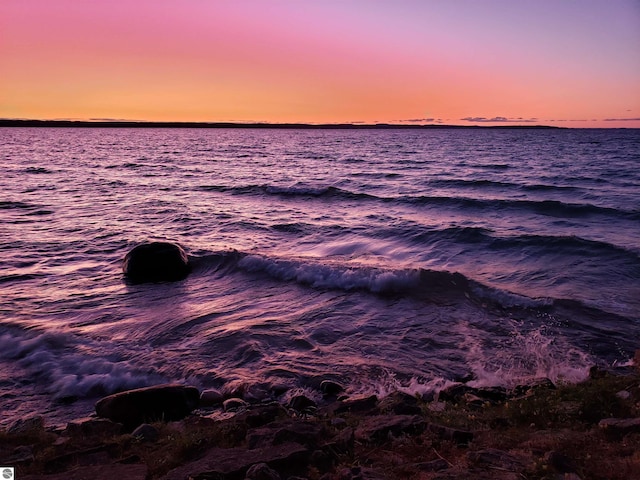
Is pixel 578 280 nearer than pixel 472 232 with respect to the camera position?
Yes

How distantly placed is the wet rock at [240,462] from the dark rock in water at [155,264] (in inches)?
378

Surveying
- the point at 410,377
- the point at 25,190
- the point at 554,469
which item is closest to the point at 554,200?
the point at 410,377

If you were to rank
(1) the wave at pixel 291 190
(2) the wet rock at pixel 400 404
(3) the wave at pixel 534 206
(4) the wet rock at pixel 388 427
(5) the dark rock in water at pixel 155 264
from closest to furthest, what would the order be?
(4) the wet rock at pixel 388 427
(2) the wet rock at pixel 400 404
(5) the dark rock in water at pixel 155 264
(3) the wave at pixel 534 206
(1) the wave at pixel 291 190

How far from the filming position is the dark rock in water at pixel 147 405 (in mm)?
6480

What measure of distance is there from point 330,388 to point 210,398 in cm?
189

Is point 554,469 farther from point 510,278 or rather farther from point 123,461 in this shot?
point 510,278

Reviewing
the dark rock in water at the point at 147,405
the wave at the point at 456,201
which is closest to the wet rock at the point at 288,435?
the dark rock in water at the point at 147,405

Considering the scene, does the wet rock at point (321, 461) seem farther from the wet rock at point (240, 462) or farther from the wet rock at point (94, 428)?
the wet rock at point (94, 428)

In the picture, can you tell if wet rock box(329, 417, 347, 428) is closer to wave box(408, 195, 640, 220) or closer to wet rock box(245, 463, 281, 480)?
wet rock box(245, 463, 281, 480)

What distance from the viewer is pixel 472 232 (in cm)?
1927

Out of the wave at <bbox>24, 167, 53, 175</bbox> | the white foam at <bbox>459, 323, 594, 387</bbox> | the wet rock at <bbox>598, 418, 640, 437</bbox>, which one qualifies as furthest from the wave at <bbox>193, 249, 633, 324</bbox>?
the wave at <bbox>24, 167, 53, 175</bbox>

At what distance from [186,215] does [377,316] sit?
16.2m

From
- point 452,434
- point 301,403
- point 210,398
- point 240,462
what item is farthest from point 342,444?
point 210,398

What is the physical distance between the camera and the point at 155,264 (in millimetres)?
13961
